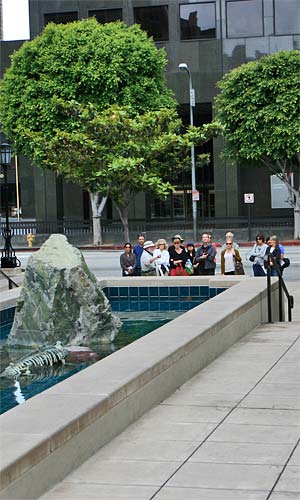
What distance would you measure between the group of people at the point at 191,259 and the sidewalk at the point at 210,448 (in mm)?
8426

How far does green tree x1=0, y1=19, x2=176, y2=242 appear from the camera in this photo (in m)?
46.7

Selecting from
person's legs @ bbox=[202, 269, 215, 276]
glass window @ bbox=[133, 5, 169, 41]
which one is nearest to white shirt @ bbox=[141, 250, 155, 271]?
person's legs @ bbox=[202, 269, 215, 276]

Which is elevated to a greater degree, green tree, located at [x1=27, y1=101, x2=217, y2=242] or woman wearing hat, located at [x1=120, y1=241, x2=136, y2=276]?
green tree, located at [x1=27, y1=101, x2=217, y2=242]

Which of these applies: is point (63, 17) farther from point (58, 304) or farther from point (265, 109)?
point (58, 304)

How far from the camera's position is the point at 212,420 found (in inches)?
309

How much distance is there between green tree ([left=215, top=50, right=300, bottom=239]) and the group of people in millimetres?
26976

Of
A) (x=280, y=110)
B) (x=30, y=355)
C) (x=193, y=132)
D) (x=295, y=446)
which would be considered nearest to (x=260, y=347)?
(x=30, y=355)

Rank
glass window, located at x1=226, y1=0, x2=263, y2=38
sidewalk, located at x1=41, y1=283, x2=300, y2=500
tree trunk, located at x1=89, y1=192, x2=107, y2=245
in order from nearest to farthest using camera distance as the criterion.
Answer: sidewalk, located at x1=41, y1=283, x2=300, y2=500, tree trunk, located at x1=89, y1=192, x2=107, y2=245, glass window, located at x1=226, y1=0, x2=263, y2=38

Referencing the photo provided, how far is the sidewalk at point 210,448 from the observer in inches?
237

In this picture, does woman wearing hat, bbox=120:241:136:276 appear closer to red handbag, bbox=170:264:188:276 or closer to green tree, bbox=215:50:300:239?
red handbag, bbox=170:264:188:276

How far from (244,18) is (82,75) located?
41.2 ft

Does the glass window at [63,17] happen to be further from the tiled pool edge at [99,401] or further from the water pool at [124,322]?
the tiled pool edge at [99,401]

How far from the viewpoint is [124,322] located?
14.5 metres

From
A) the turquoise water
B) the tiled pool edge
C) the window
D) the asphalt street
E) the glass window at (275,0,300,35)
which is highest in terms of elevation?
the window
